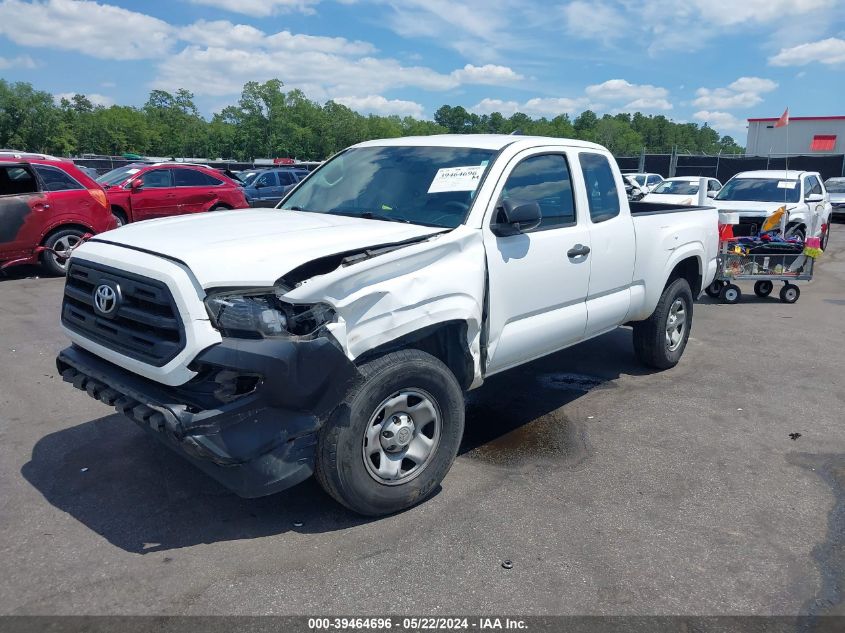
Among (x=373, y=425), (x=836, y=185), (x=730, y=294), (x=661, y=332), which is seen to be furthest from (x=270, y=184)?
(x=836, y=185)

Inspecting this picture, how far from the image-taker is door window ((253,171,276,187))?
69.5 ft

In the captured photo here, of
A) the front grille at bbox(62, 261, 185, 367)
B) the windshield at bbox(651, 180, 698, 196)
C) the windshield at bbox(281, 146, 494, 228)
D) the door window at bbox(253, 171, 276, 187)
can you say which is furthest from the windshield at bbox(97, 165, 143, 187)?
the windshield at bbox(651, 180, 698, 196)

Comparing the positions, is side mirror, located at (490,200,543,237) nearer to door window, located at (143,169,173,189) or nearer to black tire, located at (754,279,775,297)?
black tire, located at (754,279,775,297)

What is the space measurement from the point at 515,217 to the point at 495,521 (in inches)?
69.8

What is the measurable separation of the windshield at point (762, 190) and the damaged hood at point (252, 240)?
1151cm

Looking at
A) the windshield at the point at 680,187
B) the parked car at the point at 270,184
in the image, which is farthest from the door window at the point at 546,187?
the parked car at the point at 270,184

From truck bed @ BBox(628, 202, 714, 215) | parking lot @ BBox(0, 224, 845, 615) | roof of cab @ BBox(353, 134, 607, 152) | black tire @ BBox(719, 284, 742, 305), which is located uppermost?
roof of cab @ BBox(353, 134, 607, 152)

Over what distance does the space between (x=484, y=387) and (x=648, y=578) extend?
2.90m

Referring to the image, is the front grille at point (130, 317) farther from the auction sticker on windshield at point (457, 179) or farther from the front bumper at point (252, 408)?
the auction sticker on windshield at point (457, 179)

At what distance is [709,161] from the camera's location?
38.1 m

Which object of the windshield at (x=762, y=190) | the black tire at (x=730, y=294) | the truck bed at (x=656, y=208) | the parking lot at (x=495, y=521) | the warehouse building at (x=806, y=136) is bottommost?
the parking lot at (x=495, y=521)

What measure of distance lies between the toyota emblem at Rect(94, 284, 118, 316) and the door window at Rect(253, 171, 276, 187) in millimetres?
18207

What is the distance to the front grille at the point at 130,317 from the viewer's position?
325cm

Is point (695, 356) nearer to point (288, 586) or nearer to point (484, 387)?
point (484, 387)
